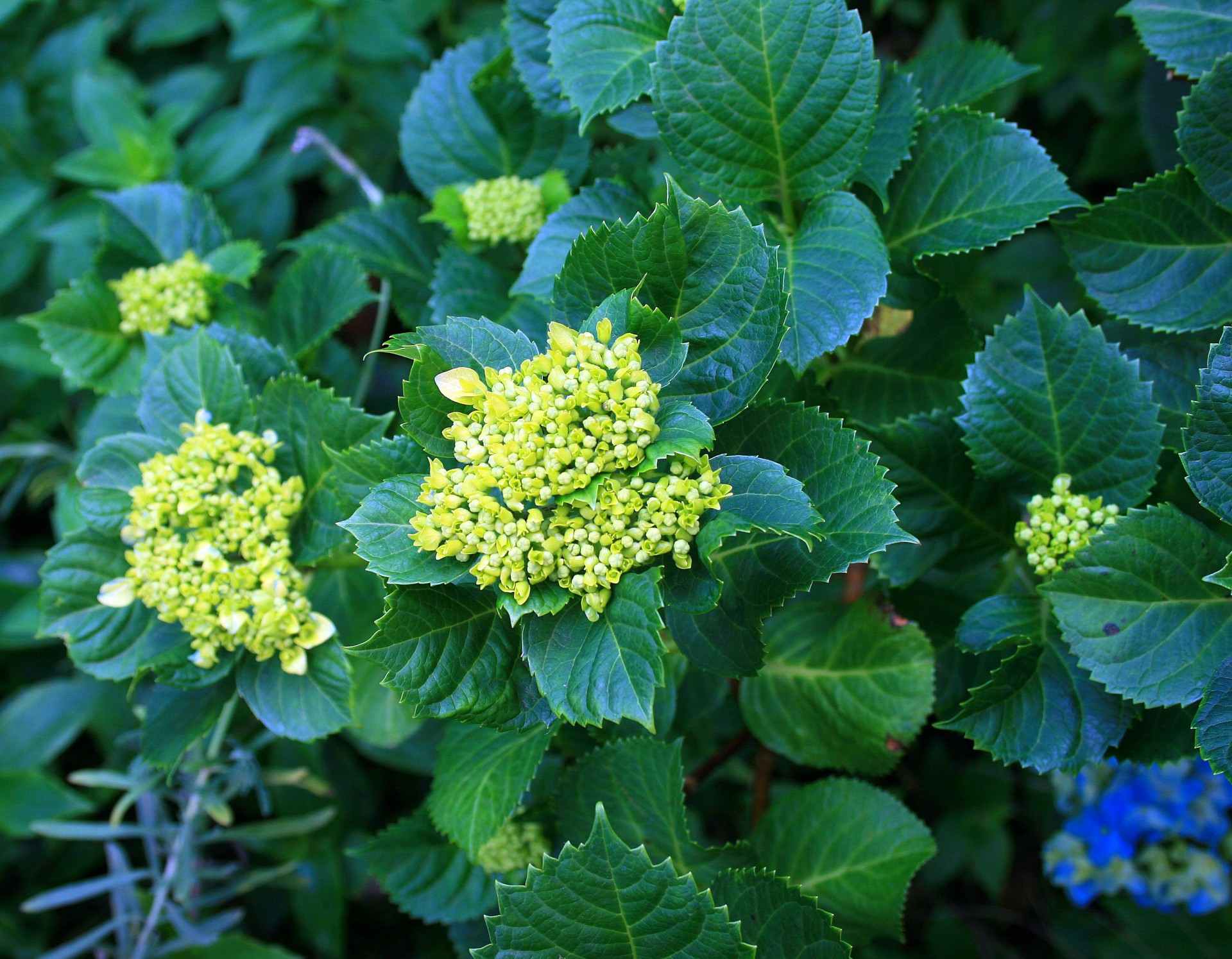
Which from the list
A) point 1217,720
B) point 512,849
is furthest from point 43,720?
point 1217,720

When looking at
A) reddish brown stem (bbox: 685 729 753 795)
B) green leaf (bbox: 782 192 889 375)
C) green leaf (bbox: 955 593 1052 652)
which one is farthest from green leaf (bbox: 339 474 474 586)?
reddish brown stem (bbox: 685 729 753 795)

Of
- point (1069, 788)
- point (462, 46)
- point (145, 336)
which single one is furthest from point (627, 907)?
point (462, 46)

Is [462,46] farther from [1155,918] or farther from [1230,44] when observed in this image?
[1155,918]

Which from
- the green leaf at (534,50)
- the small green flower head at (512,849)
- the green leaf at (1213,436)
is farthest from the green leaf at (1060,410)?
the small green flower head at (512,849)

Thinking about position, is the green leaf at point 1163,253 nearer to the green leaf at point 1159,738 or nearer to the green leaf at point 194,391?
the green leaf at point 1159,738

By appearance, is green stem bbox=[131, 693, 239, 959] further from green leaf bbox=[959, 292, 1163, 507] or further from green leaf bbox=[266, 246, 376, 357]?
green leaf bbox=[959, 292, 1163, 507]
